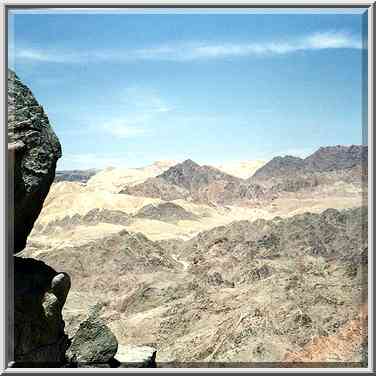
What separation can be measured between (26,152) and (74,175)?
1.56m

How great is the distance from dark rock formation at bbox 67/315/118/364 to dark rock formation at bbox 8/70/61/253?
0.84 m

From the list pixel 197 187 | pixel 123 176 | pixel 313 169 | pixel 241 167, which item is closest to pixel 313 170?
pixel 313 169

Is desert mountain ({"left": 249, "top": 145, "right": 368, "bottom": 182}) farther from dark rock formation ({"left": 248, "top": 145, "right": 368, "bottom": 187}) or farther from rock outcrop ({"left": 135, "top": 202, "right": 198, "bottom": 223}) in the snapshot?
rock outcrop ({"left": 135, "top": 202, "right": 198, "bottom": 223})

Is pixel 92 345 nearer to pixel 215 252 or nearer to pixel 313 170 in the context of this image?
pixel 215 252

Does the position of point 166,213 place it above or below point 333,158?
below

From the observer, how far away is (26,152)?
409 centimetres

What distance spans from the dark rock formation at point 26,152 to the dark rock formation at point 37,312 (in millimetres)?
222

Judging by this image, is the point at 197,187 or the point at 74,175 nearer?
the point at 74,175

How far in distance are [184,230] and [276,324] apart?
1726mm

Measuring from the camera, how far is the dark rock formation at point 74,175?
5590 millimetres

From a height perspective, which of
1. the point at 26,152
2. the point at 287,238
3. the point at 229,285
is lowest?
the point at 229,285

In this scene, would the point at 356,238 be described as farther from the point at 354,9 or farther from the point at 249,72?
the point at 354,9

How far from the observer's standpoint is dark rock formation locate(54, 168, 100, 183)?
5590 mm

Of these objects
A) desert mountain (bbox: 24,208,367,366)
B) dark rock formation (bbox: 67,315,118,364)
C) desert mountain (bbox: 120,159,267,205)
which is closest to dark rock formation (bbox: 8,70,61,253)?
dark rock formation (bbox: 67,315,118,364)
